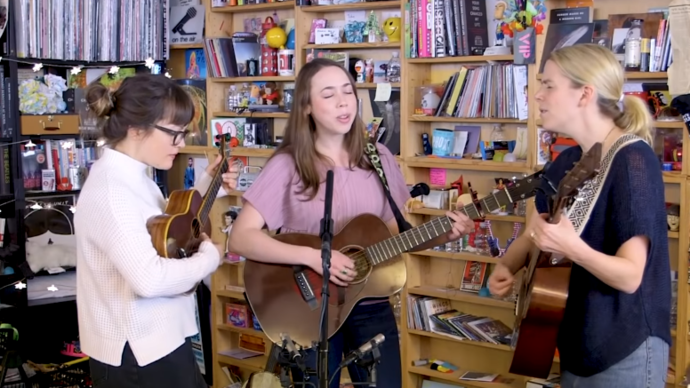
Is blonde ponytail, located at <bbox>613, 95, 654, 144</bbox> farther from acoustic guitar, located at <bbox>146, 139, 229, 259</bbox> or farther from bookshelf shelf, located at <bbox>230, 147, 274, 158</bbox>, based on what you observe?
bookshelf shelf, located at <bbox>230, 147, 274, 158</bbox>

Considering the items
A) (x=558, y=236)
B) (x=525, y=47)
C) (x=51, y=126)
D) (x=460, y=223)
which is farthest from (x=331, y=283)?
(x=51, y=126)

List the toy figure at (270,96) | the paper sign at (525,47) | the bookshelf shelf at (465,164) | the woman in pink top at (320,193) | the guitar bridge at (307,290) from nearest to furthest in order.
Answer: the woman in pink top at (320,193), the guitar bridge at (307,290), the paper sign at (525,47), the bookshelf shelf at (465,164), the toy figure at (270,96)

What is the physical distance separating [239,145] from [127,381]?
2.59 meters

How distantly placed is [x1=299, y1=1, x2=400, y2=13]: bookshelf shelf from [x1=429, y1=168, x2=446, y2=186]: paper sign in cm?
78

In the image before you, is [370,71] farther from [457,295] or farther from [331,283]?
[331,283]

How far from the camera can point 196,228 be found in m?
2.43

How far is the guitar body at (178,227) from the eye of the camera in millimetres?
2162

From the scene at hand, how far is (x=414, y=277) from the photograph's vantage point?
13.4 feet

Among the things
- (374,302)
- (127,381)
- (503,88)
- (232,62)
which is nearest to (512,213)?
(503,88)

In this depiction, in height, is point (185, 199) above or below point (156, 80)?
below

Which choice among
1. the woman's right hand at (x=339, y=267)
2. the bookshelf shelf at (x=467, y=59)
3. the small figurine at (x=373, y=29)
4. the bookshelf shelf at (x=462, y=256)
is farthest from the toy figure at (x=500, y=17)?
the woman's right hand at (x=339, y=267)

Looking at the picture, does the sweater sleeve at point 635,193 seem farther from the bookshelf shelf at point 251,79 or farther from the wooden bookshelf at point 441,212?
the bookshelf shelf at point 251,79

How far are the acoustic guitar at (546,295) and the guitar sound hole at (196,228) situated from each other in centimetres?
91

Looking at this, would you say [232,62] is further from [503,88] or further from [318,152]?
[318,152]
